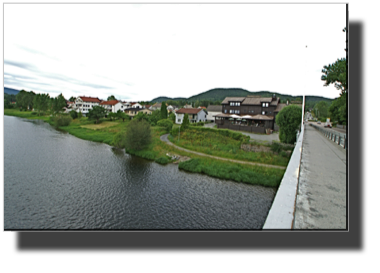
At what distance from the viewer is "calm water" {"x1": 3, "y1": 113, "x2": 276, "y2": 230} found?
10.5m

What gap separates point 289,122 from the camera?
24.8 m

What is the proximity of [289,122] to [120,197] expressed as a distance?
22.1m

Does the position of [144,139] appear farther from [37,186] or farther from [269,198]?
[269,198]

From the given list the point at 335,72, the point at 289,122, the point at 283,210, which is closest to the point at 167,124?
the point at 289,122

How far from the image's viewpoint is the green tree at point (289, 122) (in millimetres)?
24469

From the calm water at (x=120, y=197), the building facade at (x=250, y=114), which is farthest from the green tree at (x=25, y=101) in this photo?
the building facade at (x=250, y=114)

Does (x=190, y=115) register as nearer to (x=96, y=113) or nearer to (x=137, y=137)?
(x=96, y=113)

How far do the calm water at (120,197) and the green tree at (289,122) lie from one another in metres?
12.0

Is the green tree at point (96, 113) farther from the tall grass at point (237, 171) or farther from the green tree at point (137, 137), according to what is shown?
the tall grass at point (237, 171)

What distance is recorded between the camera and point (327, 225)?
3023mm

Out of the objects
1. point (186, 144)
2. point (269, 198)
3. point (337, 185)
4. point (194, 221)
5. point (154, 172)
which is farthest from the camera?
point (186, 144)
